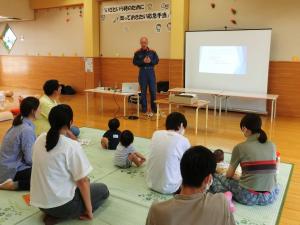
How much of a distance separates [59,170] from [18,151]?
0.87m

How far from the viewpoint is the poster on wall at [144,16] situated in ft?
24.0

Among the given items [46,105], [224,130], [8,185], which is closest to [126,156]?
[46,105]

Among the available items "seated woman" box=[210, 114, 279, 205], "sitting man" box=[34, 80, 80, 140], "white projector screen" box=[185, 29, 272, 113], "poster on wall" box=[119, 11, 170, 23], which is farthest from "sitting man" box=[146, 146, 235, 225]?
"poster on wall" box=[119, 11, 170, 23]

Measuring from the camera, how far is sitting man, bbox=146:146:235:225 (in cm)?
118

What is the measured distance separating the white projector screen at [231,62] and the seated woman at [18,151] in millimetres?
4514

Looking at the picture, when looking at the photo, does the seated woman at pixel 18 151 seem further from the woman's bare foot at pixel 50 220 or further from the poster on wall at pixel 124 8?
the poster on wall at pixel 124 8

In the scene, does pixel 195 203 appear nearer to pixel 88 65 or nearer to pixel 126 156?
pixel 126 156

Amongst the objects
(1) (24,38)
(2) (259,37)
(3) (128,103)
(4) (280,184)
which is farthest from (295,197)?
(1) (24,38)

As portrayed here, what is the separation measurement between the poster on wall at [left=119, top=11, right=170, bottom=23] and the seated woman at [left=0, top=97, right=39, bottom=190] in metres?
5.16

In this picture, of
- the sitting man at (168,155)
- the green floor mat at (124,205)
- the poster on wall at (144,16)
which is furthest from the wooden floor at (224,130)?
the poster on wall at (144,16)

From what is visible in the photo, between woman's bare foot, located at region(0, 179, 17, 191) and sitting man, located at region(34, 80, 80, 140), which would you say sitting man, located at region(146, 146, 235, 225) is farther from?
sitting man, located at region(34, 80, 80, 140)

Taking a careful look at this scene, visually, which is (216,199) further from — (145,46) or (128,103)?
(128,103)

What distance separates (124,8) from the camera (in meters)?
7.90

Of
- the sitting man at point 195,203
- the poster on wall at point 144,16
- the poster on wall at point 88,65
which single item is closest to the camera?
the sitting man at point 195,203
